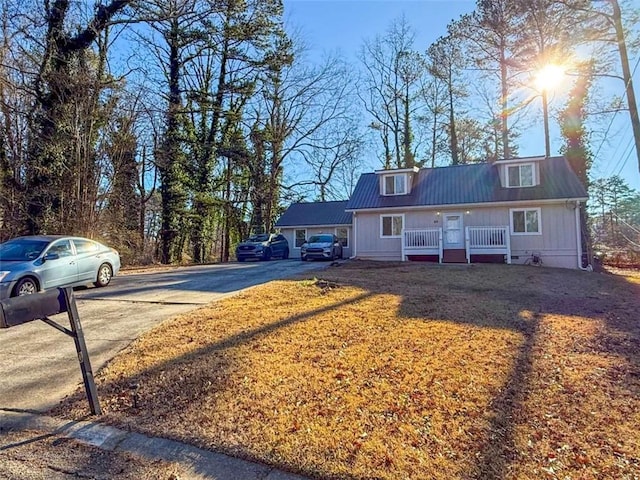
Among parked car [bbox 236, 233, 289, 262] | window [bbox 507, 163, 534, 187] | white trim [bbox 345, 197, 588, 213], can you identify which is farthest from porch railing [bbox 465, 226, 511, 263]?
parked car [bbox 236, 233, 289, 262]

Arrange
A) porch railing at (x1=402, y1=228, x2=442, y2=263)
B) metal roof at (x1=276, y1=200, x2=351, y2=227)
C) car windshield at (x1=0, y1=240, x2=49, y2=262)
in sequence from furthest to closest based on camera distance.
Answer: metal roof at (x1=276, y1=200, x2=351, y2=227) < porch railing at (x1=402, y1=228, x2=442, y2=263) < car windshield at (x1=0, y1=240, x2=49, y2=262)

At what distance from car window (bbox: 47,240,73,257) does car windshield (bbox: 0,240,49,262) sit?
0.17 m

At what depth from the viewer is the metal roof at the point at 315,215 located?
24003 millimetres

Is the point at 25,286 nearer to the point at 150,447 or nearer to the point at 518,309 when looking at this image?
the point at 150,447

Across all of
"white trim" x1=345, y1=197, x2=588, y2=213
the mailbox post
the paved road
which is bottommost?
the paved road

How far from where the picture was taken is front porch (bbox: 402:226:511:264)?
1641 cm

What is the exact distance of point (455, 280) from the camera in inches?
431

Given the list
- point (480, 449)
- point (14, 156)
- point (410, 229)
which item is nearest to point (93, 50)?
point (14, 156)

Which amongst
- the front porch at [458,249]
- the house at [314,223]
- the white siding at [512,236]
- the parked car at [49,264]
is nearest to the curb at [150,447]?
the parked car at [49,264]

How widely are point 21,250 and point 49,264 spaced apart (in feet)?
2.21

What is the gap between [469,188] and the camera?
1794cm

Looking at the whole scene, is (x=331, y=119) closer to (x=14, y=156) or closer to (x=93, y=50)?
(x=93, y=50)

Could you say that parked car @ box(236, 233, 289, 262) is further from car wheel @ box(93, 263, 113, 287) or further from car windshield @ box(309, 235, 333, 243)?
car wheel @ box(93, 263, 113, 287)

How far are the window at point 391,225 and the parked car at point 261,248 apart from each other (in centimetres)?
664
